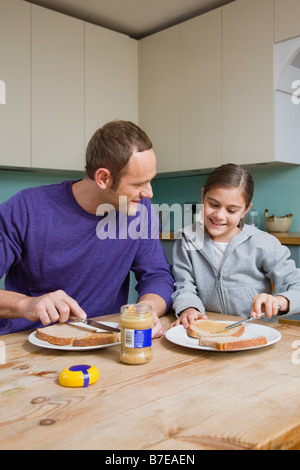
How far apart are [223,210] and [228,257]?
0.17 meters

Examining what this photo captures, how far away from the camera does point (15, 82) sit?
3281 millimetres

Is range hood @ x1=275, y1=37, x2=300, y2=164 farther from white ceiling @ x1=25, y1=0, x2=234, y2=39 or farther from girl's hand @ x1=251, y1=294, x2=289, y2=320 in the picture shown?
girl's hand @ x1=251, y1=294, x2=289, y2=320

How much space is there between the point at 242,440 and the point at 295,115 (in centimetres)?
306

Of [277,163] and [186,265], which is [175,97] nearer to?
[277,163]

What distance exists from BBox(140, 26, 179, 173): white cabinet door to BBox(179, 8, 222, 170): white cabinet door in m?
0.07

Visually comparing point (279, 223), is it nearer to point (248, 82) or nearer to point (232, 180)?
point (248, 82)

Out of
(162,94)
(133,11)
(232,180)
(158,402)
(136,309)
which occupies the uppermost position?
(133,11)

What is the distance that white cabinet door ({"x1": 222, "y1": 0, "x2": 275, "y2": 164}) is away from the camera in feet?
10.3

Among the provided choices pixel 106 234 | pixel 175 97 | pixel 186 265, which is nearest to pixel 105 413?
pixel 106 234

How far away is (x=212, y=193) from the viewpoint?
1691 millimetres

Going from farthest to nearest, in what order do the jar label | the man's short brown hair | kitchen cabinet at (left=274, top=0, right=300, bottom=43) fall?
kitchen cabinet at (left=274, top=0, right=300, bottom=43)
the man's short brown hair
the jar label

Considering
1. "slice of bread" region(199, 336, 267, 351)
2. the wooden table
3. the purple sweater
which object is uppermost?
the purple sweater

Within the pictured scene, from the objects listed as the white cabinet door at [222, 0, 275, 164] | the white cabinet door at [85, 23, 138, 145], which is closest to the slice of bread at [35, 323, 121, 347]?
the white cabinet door at [222, 0, 275, 164]

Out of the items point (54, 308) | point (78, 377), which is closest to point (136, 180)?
point (54, 308)
